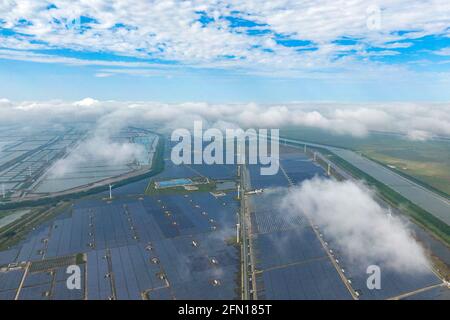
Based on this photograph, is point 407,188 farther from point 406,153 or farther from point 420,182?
point 406,153

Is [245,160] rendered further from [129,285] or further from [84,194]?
[129,285]

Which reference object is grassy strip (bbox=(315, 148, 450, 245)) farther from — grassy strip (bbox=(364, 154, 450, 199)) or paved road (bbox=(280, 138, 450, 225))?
grassy strip (bbox=(364, 154, 450, 199))

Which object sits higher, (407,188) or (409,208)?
(407,188)

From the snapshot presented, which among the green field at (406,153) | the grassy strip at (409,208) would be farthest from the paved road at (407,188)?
the green field at (406,153)

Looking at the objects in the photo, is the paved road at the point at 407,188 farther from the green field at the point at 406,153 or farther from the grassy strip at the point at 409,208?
the green field at the point at 406,153

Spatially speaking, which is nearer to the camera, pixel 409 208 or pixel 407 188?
pixel 409 208

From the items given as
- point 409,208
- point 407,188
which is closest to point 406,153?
point 407,188

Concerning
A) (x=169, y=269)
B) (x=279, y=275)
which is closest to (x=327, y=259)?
(x=279, y=275)
